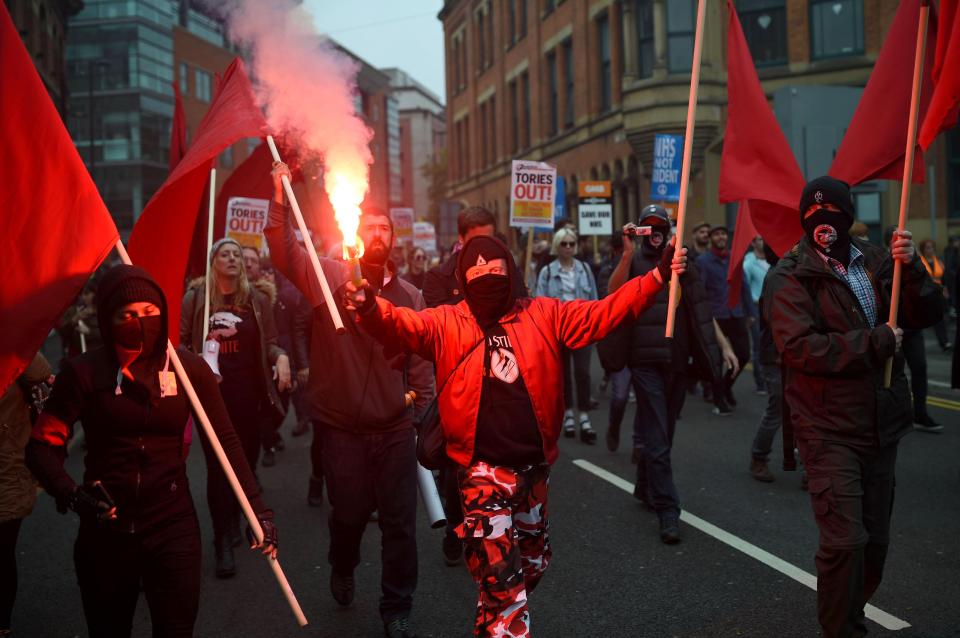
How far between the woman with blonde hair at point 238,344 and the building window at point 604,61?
1073 inches

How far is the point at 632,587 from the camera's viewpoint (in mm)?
5305

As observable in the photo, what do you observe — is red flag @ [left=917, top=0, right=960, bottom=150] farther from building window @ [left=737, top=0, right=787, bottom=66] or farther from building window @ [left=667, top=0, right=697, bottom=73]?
building window @ [left=667, top=0, right=697, bottom=73]

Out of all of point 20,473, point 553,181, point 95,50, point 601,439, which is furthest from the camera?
point 95,50

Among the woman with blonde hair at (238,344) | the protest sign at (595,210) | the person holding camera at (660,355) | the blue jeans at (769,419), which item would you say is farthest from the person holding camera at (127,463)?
the protest sign at (595,210)

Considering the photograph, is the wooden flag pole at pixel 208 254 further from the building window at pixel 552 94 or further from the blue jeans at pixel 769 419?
the building window at pixel 552 94

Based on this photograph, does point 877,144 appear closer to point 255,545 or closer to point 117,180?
point 255,545

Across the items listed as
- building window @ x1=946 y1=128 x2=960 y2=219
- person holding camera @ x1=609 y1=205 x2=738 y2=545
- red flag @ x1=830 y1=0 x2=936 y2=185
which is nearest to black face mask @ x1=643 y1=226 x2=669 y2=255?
person holding camera @ x1=609 y1=205 x2=738 y2=545

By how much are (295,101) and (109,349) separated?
1625mm

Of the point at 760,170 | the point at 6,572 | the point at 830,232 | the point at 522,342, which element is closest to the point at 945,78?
the point at 830,232

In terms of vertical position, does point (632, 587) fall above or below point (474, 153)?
below

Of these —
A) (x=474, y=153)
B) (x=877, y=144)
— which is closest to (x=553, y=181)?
(x=877, y=144)

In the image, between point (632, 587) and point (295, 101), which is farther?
point (632, 587)

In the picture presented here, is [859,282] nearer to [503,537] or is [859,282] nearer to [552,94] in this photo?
[503,537]

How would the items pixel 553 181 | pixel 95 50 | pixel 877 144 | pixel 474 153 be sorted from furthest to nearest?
pixel 95 50, pixel 474 153, pixel 553 181, pixel 877 144
